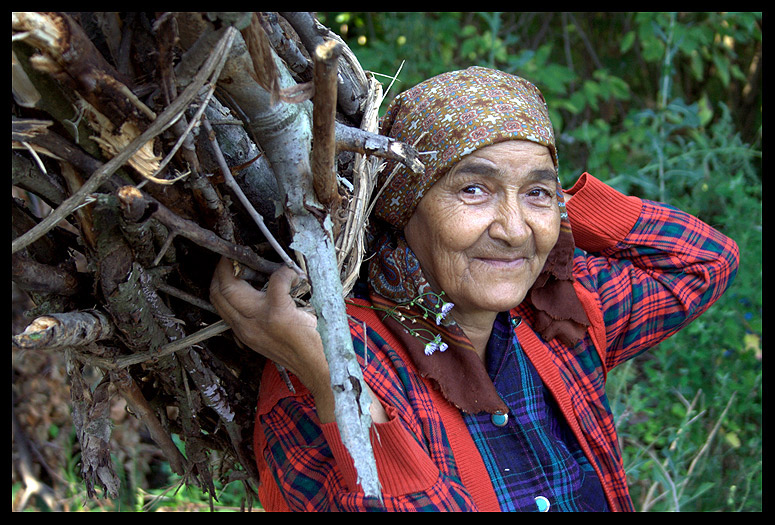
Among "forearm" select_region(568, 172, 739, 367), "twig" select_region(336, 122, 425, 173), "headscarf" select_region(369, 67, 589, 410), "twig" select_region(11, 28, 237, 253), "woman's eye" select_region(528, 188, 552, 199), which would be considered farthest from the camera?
"forearm" select_region(568, 172, 739, 367)

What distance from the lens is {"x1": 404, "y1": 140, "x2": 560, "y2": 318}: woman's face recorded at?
146 cm

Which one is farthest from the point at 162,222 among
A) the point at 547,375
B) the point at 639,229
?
the point at 639,229

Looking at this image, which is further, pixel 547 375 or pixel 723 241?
pixel 723 241

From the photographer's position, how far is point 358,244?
133cm

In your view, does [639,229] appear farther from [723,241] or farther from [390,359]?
[390,359]

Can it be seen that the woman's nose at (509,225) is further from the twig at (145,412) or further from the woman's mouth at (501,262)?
the twig at (145,412)

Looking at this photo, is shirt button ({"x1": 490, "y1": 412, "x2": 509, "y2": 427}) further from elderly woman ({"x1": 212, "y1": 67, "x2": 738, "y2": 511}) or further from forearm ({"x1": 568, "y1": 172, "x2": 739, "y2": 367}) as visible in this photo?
forearm ({"x1": 568, "y1": 172, "x2": 739, "y2": 367})

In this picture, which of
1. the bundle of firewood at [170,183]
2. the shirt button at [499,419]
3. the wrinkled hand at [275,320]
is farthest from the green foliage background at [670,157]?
the shirt button at [499,419]

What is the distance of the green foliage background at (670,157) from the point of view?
2674mm

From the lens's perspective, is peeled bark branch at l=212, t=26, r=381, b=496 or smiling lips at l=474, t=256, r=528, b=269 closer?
peeled bark branch at l=212, t=26, r=381, b=496

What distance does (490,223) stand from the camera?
1.48 metres

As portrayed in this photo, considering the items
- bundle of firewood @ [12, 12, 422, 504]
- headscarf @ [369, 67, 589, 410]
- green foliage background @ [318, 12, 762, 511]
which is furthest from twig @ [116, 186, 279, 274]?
green foliage background @ [318, 12, 762, 511]

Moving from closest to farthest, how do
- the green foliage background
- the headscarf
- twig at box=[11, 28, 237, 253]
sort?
twig at box=[11, 28, 237, 253] → the headscarf → the green foliage background
